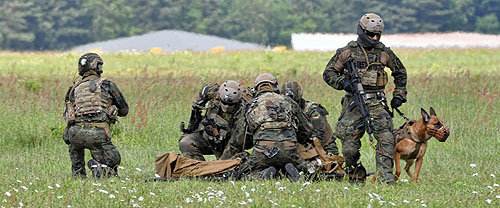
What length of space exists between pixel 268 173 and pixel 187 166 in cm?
113

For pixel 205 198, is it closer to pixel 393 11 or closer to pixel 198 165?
pixel 198 165

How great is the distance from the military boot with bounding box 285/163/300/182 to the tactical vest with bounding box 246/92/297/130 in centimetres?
48

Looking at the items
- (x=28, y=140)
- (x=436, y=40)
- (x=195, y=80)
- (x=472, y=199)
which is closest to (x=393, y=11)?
(x=436, y=40)

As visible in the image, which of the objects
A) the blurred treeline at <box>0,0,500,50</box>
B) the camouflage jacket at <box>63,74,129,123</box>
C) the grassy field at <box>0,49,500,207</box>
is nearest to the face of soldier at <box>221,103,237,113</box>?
the camouflage jacket at <box>63,74,129,123</box>

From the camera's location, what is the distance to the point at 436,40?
1971 inches

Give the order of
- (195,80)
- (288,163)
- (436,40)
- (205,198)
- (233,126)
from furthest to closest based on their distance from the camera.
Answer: (436,40) < (195,80) < (233,126) < (288,163) < (205,198)

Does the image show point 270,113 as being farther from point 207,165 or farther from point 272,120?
point 207,165

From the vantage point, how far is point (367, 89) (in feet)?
34.0

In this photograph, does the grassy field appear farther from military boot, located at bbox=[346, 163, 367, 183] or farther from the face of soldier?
the face of soldier

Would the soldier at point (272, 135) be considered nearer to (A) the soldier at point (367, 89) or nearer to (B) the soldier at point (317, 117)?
(A) the soldier at point (367, 89)

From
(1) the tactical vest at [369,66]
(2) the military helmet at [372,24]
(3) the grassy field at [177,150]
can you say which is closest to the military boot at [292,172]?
(3) the grassy field at [177,150]

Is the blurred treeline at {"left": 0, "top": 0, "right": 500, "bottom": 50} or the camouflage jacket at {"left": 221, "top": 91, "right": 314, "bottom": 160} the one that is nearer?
the camouflage jacket at {"left": 221, "top": 91, "right": 314, "bottom": 160}

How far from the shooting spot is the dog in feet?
32.3

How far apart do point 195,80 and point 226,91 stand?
41.6 ft
